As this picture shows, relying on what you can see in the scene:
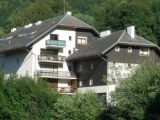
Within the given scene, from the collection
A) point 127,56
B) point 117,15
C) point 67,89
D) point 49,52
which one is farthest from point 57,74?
point 117,15

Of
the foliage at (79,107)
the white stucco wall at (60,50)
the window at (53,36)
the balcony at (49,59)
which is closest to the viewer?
the foliage at (79,107)

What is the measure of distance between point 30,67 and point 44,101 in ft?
→ 32.8

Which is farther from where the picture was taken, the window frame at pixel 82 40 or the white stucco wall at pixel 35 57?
the window frame at pixel 82 40

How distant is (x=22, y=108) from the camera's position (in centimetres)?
5866

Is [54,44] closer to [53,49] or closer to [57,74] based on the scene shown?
[53,49]

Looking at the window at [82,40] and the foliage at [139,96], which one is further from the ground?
the window at [82,40]

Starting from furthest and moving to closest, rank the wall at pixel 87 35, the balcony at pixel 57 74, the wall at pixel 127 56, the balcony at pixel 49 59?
the wall at pixel 87 35
the balcony at pixel 49 59
the balcony at pixel 57 74
the wall at pixel 127 56

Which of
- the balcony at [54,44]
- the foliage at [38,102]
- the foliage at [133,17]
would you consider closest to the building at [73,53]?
the balcony at [54,44]

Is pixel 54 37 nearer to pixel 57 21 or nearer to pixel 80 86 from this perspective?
pixel 57 21

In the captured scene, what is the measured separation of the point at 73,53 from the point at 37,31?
5140 mm

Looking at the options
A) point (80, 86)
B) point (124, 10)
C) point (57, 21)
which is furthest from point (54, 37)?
point (124, 10)

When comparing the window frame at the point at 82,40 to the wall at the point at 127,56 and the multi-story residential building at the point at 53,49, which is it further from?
the wall at the point at 127,56

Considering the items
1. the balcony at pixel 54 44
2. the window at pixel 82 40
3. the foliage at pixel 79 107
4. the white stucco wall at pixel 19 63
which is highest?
the window at pixel 82 40

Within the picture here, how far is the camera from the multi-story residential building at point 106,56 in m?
63.6
